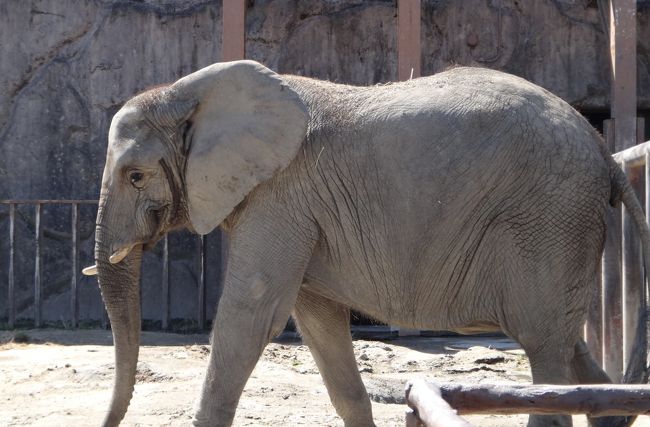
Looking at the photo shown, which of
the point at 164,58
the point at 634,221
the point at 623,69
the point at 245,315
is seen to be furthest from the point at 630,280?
the point at 164,58

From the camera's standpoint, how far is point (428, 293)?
4930mm

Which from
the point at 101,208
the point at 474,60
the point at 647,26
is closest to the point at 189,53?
the point at 474,60

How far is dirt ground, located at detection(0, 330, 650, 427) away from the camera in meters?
6.02

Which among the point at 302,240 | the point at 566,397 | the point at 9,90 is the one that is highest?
the point at 9,90

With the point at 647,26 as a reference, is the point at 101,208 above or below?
Answer: below

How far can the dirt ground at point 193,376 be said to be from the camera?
6016 millimetres

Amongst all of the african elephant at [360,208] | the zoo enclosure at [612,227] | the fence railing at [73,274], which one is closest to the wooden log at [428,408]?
the african elephant at [360,208]

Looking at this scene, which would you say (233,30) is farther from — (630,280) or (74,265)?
(630,280)

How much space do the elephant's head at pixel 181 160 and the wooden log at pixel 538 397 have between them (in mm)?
2694

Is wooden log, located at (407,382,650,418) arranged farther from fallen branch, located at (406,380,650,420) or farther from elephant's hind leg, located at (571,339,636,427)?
elephant's hind leg, located at (571,339,636,427)

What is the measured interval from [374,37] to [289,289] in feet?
23.6

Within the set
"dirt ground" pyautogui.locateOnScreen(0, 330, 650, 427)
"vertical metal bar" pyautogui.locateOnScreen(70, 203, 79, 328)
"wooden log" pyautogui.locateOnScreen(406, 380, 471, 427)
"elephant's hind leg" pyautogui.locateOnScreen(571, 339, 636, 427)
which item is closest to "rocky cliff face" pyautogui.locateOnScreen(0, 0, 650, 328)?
"vertical metal bar" pyautogui.locateOnScreen(70, 203, 79, 328)

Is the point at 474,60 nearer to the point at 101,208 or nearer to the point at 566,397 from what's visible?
the point at 101,208

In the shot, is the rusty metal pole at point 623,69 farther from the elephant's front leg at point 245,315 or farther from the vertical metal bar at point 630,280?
the elephant's front leg at point 245,315
